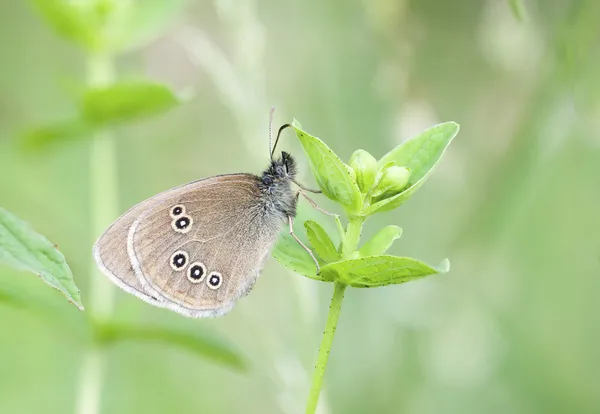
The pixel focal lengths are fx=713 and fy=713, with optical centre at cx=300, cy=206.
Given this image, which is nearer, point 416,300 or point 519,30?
point 519,30

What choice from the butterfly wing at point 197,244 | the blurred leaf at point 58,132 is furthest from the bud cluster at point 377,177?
the blurred leaf at point 58,132

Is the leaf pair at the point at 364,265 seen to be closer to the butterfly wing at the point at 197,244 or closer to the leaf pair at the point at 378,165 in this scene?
the leaf pair at the point at 378,165

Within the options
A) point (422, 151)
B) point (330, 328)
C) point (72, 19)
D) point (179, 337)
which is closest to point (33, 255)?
point (330, 328)

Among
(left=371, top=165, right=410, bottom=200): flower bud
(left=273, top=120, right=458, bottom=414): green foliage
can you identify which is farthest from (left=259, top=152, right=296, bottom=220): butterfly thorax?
(left=371, top=165, right=410, bottom=200): flower bud

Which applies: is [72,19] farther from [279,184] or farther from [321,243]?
[321,243]

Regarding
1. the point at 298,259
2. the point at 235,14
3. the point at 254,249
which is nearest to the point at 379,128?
the point at 235,14

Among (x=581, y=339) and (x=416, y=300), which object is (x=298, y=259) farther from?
(x=581, y=339)
